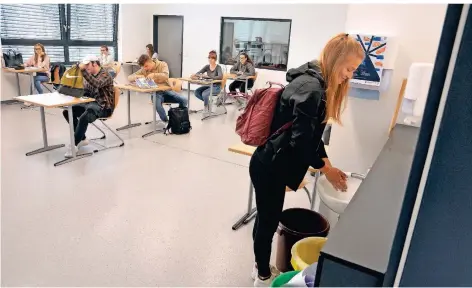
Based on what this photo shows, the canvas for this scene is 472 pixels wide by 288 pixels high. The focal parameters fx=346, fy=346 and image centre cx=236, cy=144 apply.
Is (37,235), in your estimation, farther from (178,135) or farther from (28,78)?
(28,78)

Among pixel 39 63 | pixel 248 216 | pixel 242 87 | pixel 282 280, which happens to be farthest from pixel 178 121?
pixel 282 280

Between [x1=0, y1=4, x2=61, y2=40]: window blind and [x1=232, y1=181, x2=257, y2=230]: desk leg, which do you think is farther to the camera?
[x1=0, y1=4, x2=61, y2=40]: window blind

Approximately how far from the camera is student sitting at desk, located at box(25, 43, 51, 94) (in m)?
6.34

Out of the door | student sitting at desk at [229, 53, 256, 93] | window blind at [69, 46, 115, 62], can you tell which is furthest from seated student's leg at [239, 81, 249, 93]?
window blind at [69, 46, 115, 62]

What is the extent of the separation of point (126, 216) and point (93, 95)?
1.89 m

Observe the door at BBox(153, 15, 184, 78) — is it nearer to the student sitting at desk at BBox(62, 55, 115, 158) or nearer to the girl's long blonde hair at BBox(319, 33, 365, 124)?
the student sitting at desk at BBox(62, 55, 115, 158)

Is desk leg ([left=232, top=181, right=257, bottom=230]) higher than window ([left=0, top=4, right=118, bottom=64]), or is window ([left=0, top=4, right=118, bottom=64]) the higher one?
window ([left=0, top=4, right=118, bottom=64])

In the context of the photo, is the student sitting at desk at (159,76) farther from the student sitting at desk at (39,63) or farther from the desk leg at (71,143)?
the student sitting at desk at (39,63)

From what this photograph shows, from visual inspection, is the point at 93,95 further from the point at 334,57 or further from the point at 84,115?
the point at 334,57

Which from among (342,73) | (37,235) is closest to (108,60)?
(37,235)

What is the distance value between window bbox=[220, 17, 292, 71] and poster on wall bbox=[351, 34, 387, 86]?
5511 millimetres

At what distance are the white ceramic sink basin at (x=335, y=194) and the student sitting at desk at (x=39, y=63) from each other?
6092 mm

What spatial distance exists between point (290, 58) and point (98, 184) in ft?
17.2

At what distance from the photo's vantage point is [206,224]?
269cm
